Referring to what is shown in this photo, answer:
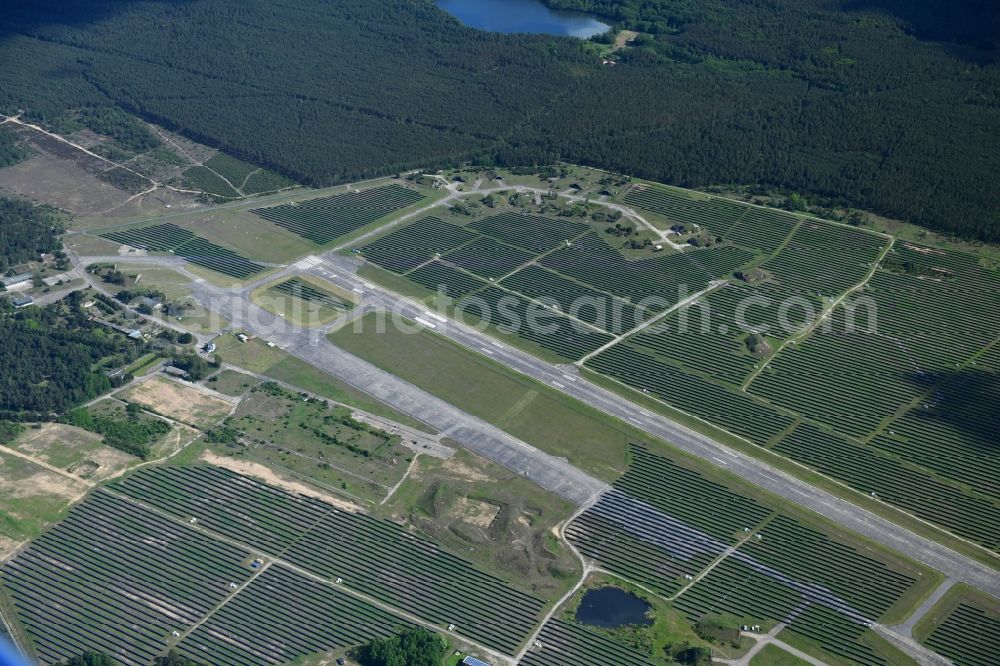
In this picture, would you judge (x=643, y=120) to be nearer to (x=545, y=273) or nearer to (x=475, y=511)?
(x=545, y=273)

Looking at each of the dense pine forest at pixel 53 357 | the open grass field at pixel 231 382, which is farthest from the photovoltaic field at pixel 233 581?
the dense pine forest at pixel 53 357

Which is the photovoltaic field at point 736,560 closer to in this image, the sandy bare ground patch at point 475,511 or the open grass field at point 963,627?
the open grass field at point 963,627

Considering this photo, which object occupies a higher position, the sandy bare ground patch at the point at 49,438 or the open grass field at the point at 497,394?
the open grass field at the point at 497,394

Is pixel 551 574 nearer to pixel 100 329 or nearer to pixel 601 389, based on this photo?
pixel 601 389

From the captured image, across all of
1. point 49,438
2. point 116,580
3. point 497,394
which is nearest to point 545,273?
point 497,394

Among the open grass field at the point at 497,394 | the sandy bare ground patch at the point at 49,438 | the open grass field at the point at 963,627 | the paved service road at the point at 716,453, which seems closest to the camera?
the open grass field at the point at 963,627

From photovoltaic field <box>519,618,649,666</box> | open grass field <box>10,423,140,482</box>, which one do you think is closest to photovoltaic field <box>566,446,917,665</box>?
photovoltaic field <box>519,618,649,666</box>

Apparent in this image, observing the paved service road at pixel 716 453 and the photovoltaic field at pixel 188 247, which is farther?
the photovoltaic field at pixel 188 247
